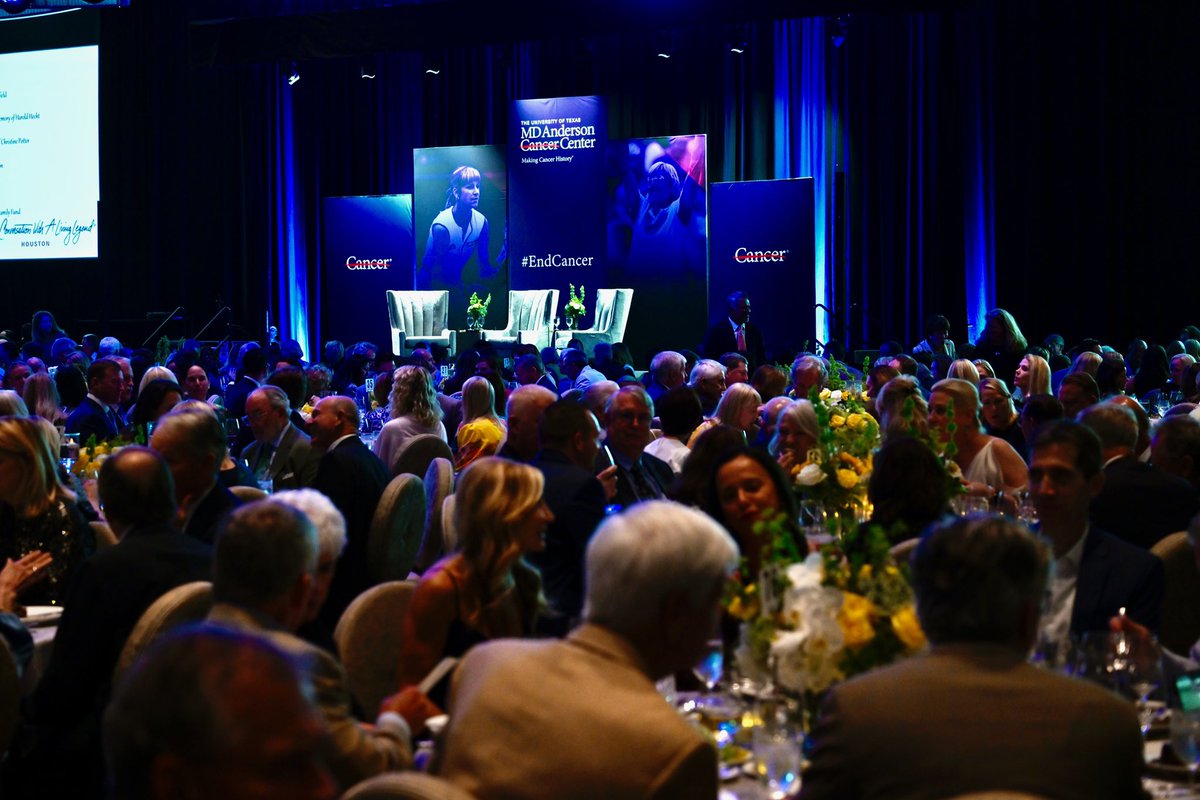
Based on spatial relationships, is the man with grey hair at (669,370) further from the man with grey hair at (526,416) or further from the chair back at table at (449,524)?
the chair back at table at (449,524)

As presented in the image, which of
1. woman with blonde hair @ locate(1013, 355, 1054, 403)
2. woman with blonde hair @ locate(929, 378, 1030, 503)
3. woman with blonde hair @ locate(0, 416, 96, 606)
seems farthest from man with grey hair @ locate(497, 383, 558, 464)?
woman with blonde hair @ locate(1013, 355, 1054, 403)

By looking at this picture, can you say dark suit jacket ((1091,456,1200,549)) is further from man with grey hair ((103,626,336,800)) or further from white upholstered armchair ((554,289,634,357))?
white upholstered armchair ((554,289,634,357))

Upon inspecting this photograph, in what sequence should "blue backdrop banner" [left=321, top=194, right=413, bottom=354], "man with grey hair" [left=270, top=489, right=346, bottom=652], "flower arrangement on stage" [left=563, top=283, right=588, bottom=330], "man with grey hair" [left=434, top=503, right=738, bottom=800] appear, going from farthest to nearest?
"blue backdrop banner" [left=321, top=194, right=413, bottom=354] → "flower arrangement on stage" [left=563, top=283, right=588, bottom=330] → "man with grey hair" [left=270, top=489, right=346, bottom=652] → "man with grey hair" [left=434, top=503, right=738, bottom=800]

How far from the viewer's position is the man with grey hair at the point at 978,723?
6.98ft

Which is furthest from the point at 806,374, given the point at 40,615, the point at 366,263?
the point at 366,263

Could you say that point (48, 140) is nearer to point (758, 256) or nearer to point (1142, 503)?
point (758, 256)

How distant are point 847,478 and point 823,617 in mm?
2227

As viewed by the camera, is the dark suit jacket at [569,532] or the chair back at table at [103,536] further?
the chair back at table at [103,536]

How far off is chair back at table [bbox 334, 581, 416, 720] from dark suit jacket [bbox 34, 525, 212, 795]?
0.45m

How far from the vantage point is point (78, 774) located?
3322mm

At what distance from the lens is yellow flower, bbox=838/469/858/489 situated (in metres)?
4.87

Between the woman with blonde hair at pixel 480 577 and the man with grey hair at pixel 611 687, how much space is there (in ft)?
2.92

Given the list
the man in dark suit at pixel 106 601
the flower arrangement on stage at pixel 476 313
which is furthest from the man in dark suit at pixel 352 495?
the flower arrangement on stage at pixel 476 313

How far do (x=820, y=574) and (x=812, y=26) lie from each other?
17362mm
